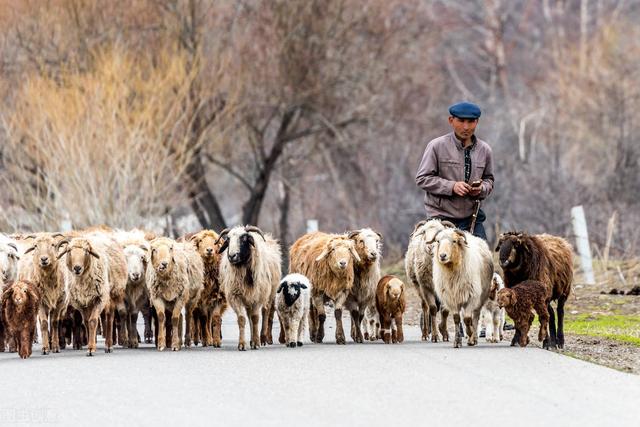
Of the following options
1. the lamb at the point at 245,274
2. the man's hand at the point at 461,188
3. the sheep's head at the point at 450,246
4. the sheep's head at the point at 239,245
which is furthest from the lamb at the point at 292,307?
the man's hand at the point at 461,188

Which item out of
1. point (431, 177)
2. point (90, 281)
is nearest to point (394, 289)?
point (431, 177)

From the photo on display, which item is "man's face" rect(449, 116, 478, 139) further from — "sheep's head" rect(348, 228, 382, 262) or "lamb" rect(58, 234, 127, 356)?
"lamb" rect(58, 234, 127, 356)

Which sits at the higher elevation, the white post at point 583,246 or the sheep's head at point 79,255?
the white post at point 583,246

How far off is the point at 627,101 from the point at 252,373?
109 feet

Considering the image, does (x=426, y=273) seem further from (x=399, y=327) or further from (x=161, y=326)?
(x=161, y=326)

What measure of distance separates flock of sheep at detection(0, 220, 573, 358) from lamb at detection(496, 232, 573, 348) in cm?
2

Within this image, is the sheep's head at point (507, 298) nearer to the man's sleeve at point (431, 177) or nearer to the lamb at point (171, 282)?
the man's sleeve at point (431, 177)

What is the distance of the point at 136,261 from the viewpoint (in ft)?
60.8

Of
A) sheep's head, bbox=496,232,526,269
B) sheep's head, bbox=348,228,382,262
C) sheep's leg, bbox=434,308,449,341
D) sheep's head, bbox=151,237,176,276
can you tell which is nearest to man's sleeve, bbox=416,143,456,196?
sheep's head, bbox=348,228,382,262

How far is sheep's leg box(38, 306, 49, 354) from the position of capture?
17.7 m

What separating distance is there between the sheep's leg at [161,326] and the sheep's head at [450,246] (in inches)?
130

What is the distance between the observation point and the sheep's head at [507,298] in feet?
52.5

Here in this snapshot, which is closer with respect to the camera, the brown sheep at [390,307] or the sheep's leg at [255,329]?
the sheep's leg at [255,329]

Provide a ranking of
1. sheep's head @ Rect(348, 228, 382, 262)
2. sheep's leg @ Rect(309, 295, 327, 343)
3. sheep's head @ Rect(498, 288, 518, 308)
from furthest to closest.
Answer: sheep's head @ Rect(348, 228, 382, 262) → sheep's leg @ Rect(309, 295, 327, 343) → sheep's head @ Rect(498, 288, 518, 308)
